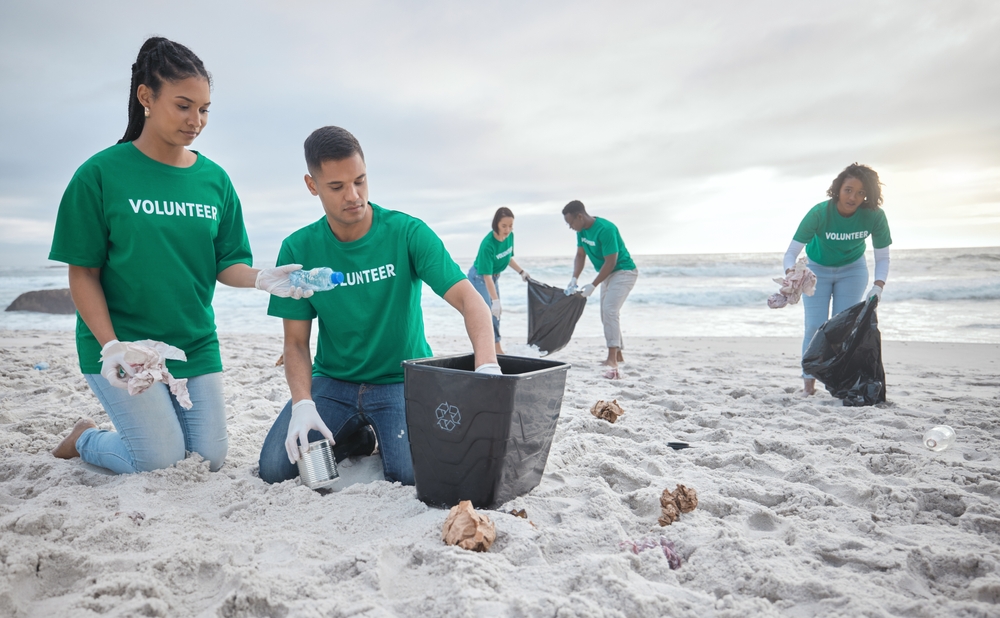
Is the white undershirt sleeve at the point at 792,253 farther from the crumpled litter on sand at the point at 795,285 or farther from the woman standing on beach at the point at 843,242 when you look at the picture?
the crumpled litter on sand at the point at 795,285

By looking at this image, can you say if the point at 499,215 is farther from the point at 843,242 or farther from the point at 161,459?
the point at 161,459

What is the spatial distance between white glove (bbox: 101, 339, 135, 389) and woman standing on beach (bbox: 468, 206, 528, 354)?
3.69m

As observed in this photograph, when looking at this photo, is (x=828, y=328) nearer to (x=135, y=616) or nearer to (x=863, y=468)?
(x=863, y=468)

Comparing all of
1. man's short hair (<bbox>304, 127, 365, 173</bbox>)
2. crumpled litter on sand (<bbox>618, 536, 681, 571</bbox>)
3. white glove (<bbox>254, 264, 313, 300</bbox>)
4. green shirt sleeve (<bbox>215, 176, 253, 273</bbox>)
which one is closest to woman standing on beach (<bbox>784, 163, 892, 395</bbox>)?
crumpled litter on sand (<bbox>618, 536, 681, 571</bbox>)

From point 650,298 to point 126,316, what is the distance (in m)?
11.4

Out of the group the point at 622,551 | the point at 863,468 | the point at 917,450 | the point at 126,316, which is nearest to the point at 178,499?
the point at 126,316

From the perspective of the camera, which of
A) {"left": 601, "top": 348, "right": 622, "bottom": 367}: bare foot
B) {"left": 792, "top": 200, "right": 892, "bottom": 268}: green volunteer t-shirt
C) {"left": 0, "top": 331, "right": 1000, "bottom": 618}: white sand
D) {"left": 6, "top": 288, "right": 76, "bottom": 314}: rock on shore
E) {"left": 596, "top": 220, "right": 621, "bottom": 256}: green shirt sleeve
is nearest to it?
{"left": 0, "top": 331, "right": 1000, "bottom": 618}: white sand

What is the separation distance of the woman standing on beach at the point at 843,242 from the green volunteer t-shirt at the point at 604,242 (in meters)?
1.46

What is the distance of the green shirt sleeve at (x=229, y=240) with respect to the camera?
92.5 inches

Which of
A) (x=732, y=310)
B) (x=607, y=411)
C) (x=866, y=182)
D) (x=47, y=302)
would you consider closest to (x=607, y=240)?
(x=866, y=182)

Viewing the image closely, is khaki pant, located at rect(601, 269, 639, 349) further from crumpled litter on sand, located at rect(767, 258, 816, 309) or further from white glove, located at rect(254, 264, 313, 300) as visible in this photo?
white glove, located at rect(254, 264, 313, 300)

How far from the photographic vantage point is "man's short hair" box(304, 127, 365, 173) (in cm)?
197

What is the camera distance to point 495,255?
18.6 feet

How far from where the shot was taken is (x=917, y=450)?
239 centimetres
